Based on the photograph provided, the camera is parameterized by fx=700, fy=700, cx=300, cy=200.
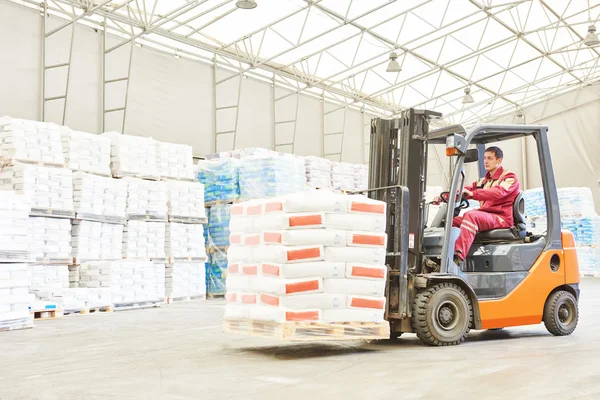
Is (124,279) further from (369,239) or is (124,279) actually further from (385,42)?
(385,42)

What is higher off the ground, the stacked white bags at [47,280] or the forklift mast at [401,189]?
the forklift mast at [401,189]

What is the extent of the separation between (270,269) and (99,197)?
6.16 meters

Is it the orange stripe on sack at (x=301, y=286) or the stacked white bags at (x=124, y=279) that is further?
the stacked white bags at (x=124, y=279)

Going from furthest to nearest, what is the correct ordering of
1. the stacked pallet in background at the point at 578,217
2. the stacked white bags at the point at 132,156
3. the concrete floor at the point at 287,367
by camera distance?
1. the stacked pallet in background at the point at 578,217
2. the stacked white bags at the point at 132,156
3. the concrete floor at the point at 287,367

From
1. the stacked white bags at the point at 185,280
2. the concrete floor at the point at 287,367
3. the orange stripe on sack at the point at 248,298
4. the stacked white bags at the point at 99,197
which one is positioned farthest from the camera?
the stacked white bags at the point at 185,280

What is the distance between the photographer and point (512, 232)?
6.50 metres

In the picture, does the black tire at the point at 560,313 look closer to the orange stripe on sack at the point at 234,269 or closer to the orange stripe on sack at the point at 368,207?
the orange stripe on sack at the point at 368,207

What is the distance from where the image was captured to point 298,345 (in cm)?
622

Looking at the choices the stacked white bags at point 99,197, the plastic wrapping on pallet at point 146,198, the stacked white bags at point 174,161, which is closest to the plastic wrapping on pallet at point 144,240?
the plastic wrapping on pallet at point 146,198

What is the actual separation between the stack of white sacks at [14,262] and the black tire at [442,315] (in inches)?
188

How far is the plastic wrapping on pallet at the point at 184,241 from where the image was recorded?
40.4 feet

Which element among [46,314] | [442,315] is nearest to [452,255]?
[442,315]

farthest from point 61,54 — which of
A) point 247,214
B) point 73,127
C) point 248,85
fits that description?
point 247,214

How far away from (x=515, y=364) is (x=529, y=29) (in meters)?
16.6
